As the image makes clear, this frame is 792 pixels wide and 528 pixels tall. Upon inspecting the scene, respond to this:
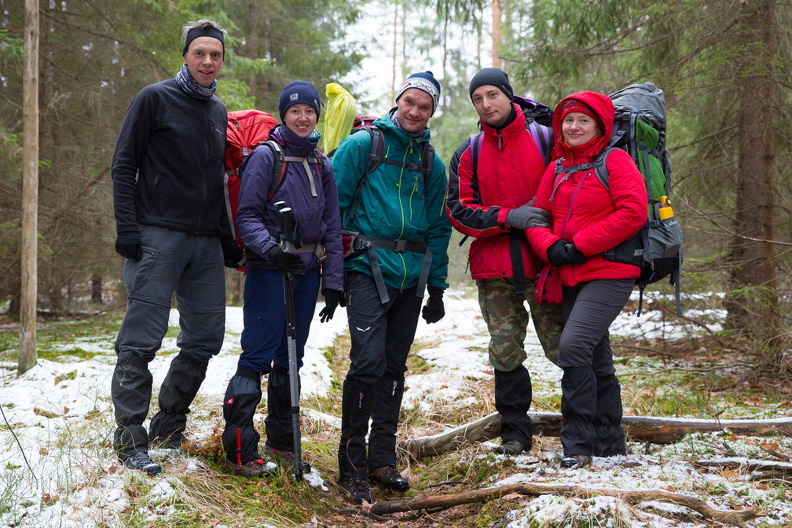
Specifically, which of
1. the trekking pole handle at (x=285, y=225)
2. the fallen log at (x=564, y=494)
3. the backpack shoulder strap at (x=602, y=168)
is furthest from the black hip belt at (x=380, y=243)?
the fallen log at (x=564, y=494)

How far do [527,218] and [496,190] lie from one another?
41 centimetres

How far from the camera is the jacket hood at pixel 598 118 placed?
4262 millimetres

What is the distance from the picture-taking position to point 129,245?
155 inches

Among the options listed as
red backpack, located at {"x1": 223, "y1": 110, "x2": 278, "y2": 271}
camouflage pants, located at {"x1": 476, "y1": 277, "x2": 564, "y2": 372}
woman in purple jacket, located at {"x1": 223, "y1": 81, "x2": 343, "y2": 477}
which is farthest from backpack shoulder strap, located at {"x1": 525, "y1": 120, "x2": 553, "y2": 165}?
red backpack, located at {"x1": 223, "y1": 110, "x2": 278, "y2": 271}

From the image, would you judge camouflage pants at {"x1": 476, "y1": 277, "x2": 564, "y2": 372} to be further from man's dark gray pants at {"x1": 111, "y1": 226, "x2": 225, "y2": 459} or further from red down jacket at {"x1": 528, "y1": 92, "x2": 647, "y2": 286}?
man's dark gray pants at {"x1": 111, "y1": 226, "x2": 225, "y2": 459}

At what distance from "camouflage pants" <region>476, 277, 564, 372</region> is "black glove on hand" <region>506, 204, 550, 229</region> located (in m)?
0.50

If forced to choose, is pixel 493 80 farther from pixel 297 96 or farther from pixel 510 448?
pixel 510 448

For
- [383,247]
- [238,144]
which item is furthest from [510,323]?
[238,144]

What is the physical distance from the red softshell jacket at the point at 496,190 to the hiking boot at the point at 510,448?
47.8 inches

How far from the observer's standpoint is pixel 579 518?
10.8 ft

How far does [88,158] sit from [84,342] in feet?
10.8

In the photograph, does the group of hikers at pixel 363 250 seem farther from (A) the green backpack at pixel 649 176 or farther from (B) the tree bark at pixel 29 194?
(B) the tree bark at pixel 29 194

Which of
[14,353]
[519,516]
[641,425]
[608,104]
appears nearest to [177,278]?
[519,516]

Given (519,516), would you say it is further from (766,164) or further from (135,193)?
(766,164)
